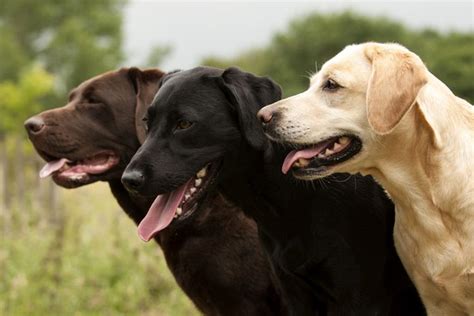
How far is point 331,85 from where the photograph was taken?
4070 mm

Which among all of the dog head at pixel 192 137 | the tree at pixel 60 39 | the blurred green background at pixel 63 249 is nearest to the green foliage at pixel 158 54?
the tree at pixel 60 39

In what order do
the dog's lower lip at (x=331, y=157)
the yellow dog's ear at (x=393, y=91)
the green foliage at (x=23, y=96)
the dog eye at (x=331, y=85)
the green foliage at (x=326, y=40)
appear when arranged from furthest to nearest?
1. the green foliage at (x=326, y=40)
2. the green foliage at (x=23, y=96)
3. the dog eye at (x=331, y=85)
4. the dog's lower lip at (x=331, y=157)
5. the yellow dog's ear at (x=393, y=91)

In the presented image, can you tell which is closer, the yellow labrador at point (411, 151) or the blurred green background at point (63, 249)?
the yellow labrador at point (411, 151)

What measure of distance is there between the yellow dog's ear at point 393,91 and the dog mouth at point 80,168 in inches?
69.6

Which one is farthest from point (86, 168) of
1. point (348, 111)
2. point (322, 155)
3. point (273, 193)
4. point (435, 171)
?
point (435, 171)

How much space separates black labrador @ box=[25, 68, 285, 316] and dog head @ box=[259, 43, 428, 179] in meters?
0.79

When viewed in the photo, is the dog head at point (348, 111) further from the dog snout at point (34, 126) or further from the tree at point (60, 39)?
the tree at point (60, 39)

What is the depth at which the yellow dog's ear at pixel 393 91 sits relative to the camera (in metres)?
3.81

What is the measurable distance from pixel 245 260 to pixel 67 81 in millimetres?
36565

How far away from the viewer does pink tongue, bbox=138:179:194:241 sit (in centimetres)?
421

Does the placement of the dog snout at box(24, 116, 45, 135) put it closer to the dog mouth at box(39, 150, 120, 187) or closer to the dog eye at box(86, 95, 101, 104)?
the dog mouth at box(39, 150, 120, 187)

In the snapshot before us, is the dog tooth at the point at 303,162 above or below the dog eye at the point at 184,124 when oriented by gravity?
below

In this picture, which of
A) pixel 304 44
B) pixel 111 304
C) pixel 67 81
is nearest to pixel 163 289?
pixel 111 304

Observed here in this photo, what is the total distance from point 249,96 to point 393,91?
72 centimetres
